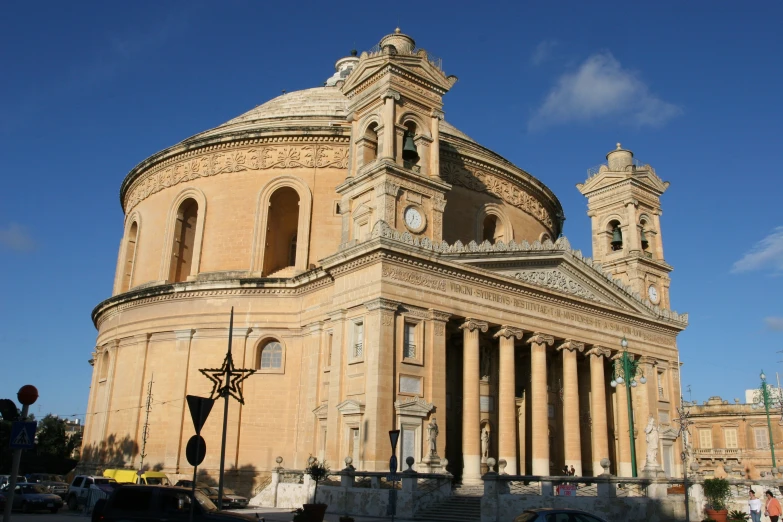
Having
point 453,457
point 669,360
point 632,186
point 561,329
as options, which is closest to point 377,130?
point 561,329

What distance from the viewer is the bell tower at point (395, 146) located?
94.2 ft

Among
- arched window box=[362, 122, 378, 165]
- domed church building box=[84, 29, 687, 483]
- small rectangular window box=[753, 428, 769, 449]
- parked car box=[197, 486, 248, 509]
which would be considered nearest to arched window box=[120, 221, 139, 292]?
domed church building box=[84, 29, 687, 483]

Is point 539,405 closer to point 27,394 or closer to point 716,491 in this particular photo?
point 716,491

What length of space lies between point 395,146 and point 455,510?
14.2 m

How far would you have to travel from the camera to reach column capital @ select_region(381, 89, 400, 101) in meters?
29.8

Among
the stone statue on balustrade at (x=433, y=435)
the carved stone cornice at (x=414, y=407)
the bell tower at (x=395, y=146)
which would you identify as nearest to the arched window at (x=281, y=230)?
the bell tower at (x=395, y=146)

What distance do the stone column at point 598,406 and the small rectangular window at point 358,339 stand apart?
1243cm

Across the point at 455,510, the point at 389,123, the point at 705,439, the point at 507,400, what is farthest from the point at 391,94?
the point at 705,439

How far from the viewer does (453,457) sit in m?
31.2

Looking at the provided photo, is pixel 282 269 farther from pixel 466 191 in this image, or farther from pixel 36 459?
pixel 36 459

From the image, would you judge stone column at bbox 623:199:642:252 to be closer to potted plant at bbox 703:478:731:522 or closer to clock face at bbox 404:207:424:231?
clock face at bbox 404:207:424:231

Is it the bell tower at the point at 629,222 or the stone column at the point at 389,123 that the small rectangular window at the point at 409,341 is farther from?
the bell tower at the point at 629,222

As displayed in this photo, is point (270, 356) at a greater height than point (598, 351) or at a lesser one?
lesser

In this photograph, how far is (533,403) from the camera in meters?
30.8
